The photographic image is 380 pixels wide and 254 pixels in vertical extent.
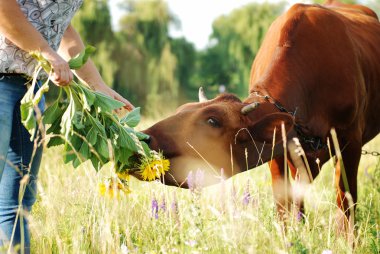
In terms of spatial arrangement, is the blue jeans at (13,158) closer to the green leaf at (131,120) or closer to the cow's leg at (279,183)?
the green leaf at (131,120)

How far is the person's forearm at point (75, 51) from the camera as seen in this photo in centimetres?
336

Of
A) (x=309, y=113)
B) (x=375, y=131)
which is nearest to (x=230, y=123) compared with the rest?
(x=309, y=113)

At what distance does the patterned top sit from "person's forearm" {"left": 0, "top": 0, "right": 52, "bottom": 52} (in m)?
0.10

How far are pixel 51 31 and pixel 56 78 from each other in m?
0.33

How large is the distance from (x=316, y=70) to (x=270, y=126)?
33.4 inches

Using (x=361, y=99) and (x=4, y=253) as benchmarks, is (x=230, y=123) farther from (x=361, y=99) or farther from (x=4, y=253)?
(x=4, y=253)

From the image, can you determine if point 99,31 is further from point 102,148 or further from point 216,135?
point 102,148

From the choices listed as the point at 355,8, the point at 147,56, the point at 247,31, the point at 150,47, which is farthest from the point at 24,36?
the point at 247,31

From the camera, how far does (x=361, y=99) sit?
14.7 ft

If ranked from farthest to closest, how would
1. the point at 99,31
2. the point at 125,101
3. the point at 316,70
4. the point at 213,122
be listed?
the point at 99,31, the point at 316,70, the point at 213,122, the point at 125,101

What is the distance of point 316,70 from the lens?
169 inches

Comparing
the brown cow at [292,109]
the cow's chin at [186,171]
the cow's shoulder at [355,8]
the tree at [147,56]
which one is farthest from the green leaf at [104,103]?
the tree at [147,56]

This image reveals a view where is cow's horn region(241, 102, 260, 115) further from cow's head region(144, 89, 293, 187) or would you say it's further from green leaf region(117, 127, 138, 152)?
green leaf region(117, 127, 138, 152)

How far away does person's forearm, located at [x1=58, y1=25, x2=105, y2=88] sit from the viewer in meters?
3.36
